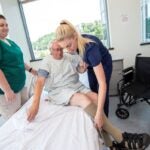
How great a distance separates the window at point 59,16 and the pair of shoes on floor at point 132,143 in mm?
1857

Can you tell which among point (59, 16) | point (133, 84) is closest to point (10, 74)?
point (133, 84)

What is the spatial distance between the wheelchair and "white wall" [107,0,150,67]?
496mm

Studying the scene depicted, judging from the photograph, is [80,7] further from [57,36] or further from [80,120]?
[80,120]

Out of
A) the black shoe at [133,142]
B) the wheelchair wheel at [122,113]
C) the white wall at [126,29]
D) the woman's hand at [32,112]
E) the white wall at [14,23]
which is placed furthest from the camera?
the white wall at [14,23]

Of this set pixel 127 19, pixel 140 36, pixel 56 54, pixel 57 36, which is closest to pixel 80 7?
pixel 127 19

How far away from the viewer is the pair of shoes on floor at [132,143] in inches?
58.6

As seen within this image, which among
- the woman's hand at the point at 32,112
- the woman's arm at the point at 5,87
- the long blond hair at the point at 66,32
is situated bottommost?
the woman's hand at the point at 32,112

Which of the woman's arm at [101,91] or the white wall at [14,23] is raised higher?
the white wall at [14,23]

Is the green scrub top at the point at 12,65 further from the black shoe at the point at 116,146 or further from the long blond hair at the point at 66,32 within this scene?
the black shoe at the point at 116,146

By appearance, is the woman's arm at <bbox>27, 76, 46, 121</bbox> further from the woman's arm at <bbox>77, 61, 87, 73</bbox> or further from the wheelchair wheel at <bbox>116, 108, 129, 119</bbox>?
the wheelchair wheel at <bbox>116, 108, 129, 119</bbox>

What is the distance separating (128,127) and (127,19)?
1.59 metres

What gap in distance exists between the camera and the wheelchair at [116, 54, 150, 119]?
7.59 feet

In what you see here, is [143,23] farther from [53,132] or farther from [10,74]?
[53,132]

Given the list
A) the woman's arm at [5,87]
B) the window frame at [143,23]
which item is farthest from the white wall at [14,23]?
the window frame at [143,23]
